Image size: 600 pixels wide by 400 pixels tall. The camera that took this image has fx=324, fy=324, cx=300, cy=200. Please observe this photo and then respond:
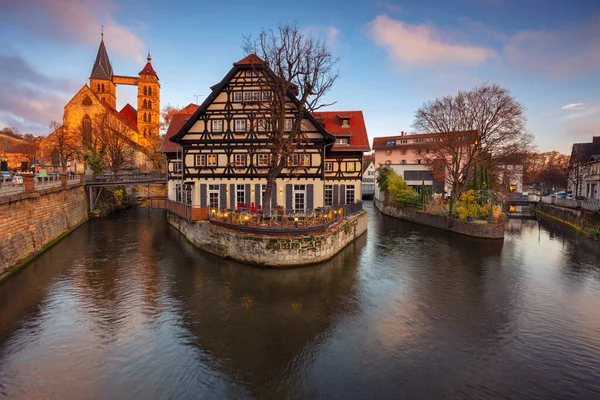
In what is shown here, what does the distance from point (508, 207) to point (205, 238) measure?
162 feet

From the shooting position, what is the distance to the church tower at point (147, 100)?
74375 millimetres

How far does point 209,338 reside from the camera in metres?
10.2

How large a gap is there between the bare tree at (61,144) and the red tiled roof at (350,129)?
39318 millimetres

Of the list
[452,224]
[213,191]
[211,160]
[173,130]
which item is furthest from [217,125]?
[452,224]

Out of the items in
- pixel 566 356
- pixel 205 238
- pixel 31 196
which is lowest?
pixel 566 356

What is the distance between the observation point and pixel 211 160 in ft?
84.8

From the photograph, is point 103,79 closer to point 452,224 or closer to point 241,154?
point 241,154

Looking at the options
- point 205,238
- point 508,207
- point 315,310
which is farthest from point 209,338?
point 508,207

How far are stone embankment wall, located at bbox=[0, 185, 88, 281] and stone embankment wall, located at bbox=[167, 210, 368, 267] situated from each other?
9.00 m

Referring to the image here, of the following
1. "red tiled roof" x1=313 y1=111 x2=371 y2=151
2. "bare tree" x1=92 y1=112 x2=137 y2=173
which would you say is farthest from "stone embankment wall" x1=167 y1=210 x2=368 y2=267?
"bare tree" x1=92 y1=112 x2=137 y2=173

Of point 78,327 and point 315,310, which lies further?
point 315,310

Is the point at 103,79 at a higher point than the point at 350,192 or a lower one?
higher

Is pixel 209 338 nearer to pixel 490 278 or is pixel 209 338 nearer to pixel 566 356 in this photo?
pixel 566 356

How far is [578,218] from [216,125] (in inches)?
1352
